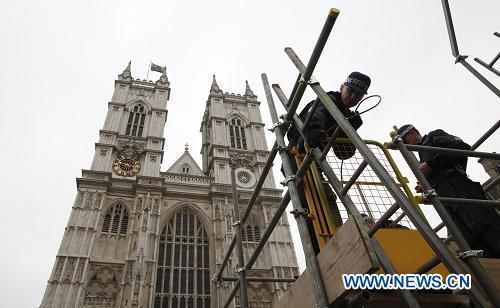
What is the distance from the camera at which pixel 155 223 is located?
19656 millimetres

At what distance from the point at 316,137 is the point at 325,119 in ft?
1.46

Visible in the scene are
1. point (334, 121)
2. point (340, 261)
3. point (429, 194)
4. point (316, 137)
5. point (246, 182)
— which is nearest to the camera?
point (429, 194)

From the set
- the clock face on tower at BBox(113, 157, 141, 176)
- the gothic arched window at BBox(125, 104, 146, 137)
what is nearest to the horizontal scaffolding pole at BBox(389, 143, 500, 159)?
the clock face on tower at BBox(113, 157, 141, 176)

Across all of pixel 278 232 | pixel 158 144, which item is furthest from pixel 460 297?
pixel 158 144

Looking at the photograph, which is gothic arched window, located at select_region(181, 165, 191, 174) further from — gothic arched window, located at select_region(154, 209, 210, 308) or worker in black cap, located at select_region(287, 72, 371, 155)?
worker in black cap, located at select_region(287, 72, 371, 155)

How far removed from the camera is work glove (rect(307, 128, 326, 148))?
3.11 metres

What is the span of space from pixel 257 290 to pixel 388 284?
56.8ft

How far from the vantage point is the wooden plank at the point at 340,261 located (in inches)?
81.7

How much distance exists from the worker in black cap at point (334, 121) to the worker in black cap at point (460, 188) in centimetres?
57

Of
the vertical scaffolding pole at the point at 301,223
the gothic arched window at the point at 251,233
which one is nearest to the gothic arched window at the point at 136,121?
the gothic arched window at the point at 251,233

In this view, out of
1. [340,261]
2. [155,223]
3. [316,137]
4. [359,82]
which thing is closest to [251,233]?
[155,223]

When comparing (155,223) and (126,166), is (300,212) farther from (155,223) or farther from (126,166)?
(126,166)

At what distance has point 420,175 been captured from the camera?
2.35 m

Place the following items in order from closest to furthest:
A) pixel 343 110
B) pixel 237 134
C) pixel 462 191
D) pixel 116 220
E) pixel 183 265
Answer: pixel 462 191 < pixel 343 110 < pixel 183 265 < pixel 116 220 < pixel 237 134
